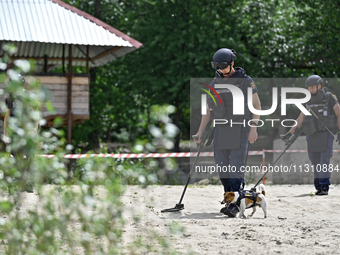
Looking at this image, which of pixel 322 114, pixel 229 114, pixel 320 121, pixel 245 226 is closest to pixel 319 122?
pixel 320 121

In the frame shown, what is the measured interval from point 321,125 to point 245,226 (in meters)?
4.44

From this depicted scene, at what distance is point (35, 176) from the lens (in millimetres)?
3305

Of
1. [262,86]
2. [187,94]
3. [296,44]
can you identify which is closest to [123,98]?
[187,94]

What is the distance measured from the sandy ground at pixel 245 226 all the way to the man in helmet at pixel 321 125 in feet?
1.83

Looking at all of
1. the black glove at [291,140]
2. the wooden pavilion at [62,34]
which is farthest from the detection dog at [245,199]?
the wooden pavilion at [62,34]

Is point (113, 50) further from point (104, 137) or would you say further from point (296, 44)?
point (104, 137)

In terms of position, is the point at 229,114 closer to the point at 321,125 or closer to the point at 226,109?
the point at 226,109

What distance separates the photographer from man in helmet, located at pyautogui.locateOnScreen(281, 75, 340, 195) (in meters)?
9.81

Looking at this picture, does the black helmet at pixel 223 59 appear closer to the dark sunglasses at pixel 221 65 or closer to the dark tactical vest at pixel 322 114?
the dark sunglasses at pixel 221 65

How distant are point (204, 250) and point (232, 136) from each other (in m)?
2.76

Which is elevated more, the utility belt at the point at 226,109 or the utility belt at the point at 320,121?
the utility belt at the point at 226,109

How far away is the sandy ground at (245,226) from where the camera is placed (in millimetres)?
4910

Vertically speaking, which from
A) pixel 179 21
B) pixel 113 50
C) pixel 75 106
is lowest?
pixel 75 106

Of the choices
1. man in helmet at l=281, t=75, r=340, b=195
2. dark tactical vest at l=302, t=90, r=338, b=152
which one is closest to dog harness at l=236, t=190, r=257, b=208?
man in helmet at l=281, t=75, r=340, b=195
